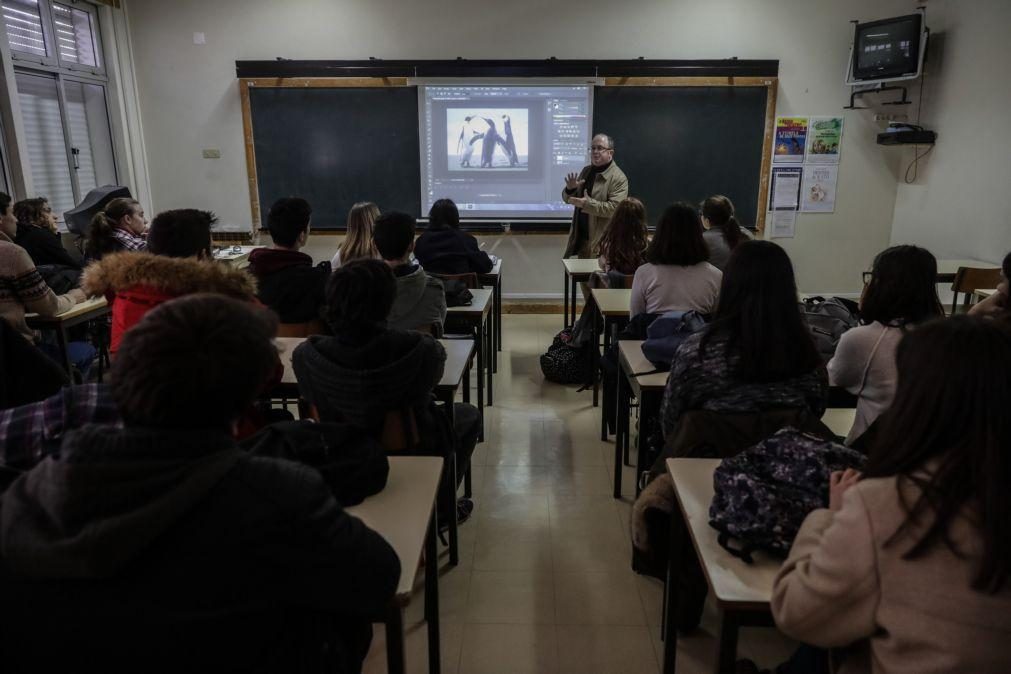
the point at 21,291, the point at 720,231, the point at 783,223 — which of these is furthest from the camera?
the point at 783,223

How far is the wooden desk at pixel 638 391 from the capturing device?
93.6 inches

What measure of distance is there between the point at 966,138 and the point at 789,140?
4.31 feet

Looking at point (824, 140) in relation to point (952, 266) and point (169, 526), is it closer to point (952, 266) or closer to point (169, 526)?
point (952, 266)

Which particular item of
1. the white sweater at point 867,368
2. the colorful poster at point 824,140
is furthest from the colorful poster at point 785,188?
the white sweater at point 867,368

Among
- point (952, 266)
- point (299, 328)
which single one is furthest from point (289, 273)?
point (952, 266)

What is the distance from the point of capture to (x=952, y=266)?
15.4 feet

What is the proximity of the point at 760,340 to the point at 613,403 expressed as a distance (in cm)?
174

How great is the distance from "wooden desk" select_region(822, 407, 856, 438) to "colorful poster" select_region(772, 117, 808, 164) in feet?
10.9

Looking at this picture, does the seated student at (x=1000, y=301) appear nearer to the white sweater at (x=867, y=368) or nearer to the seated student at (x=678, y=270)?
the white sweater at (x=867, y=368)

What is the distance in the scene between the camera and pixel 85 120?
554cm

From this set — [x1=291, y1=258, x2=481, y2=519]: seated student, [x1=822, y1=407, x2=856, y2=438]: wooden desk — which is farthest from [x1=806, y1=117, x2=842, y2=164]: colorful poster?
[x1=291, y1=258, x2=481, y2=519]: seated student

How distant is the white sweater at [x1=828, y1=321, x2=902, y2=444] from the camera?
6.45 feet

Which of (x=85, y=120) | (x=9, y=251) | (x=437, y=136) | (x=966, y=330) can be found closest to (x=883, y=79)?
(x=437, y=136)

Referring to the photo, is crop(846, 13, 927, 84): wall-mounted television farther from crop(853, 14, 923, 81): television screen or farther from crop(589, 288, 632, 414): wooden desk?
crop(589, 288, 632, 414): wooden desk
